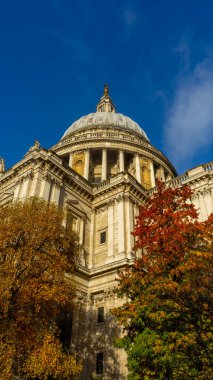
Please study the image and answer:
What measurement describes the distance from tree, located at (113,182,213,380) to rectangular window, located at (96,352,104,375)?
669cm

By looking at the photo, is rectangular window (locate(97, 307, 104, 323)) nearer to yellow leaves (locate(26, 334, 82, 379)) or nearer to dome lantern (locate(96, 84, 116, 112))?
yellow leaves (locate(26, 334, 82, 379))

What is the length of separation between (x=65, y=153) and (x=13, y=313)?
32.7 m

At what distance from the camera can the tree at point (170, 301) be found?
10094 mm

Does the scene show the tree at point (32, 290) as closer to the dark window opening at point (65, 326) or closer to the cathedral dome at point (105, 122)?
the dark window opening at point (65, 326)

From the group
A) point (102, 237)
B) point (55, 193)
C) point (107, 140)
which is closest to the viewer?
point (55, 193)

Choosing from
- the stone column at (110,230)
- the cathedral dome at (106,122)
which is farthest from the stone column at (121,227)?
the cathedral dome at (106,122)

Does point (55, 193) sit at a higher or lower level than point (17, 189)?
lower

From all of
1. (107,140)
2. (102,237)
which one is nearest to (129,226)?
(102,237)

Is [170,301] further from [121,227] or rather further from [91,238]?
[91,238]

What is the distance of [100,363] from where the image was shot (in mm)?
20406

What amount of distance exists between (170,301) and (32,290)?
5981mm

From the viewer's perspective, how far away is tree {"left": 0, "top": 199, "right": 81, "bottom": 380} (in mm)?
12719

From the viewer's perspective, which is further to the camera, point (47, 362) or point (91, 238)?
point (91, 238)

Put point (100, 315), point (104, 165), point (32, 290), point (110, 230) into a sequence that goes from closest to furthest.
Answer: point (32, 290) < point (100, 315) < point (110, 230) < point (104, 165)
